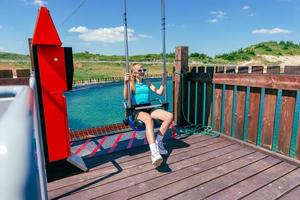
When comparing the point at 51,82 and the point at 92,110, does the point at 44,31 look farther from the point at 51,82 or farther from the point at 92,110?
the point at 92,110

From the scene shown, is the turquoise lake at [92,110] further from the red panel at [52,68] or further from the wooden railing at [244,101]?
the red panel at [52,68]

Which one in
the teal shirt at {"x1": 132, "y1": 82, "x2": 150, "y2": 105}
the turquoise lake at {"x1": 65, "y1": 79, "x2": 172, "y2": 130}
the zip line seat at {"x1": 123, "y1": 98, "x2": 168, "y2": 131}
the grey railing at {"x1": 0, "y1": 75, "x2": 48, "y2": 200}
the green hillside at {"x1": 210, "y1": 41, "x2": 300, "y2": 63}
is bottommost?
the turquoise lake at {"x1": 65, "y1": 79, "x2": 172, "y2": 130}

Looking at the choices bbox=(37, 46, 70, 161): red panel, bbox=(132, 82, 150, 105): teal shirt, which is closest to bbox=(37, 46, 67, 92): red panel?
bbox=(37, 46, 70, 161): red panel

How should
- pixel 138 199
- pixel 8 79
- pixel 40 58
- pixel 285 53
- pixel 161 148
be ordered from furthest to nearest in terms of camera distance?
pixel 285 53
pixel 161 148
pixel 8 79
pixel 40 58
pixel 138 199

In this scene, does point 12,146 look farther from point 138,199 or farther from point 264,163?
point 264,163

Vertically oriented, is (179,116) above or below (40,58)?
below

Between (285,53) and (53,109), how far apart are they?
1794 inches

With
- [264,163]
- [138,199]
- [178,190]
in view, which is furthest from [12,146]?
[264,163]

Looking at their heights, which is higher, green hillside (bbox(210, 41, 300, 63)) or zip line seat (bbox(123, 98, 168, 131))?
green hillside (bbox(210, 41, 300, 63))

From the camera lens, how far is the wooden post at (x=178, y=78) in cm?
333

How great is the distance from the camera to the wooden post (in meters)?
3.33

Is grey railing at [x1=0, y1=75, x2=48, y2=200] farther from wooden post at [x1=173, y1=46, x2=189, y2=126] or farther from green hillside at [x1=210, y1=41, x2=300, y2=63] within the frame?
green hillside at [x1=210, y1=41, x2=300, y2=63]

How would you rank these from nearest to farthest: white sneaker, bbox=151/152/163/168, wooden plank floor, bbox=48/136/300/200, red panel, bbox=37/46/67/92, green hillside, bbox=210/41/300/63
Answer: wooden plank floor, bbox=48/136/300/200 → red panel, bbox=37/46/67/92 → white sneaker, bbox=151/152/163/168 → green hillside, bbox=210/41/300/63

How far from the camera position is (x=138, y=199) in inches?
70.7
